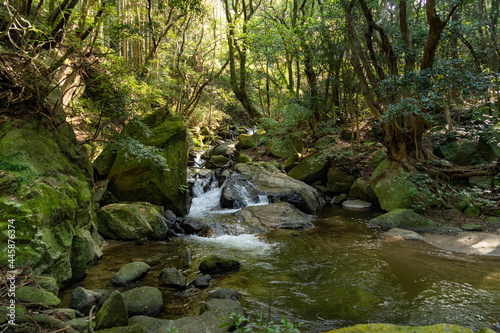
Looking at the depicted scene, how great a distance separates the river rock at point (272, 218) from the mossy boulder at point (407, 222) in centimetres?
221

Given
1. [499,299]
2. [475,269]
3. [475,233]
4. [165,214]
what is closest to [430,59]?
[475,233]

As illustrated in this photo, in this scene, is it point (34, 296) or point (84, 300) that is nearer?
point (34, 296)

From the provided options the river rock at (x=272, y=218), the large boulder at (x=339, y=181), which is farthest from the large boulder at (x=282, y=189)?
the large boulder at (x=339, y=181)

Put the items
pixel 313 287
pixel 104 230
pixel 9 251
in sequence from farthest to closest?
pixel 104 230, pixel 313 287, pixel 9 251

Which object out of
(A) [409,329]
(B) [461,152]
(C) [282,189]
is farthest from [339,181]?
(A) [409,329]

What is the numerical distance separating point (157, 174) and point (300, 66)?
1234cm

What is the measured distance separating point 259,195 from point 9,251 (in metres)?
8.35

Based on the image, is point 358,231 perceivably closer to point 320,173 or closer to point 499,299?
point 499,299

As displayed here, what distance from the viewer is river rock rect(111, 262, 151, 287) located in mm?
4797

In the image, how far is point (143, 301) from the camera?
3.99 metres

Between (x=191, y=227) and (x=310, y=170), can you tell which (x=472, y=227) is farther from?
(x=191, y=227)

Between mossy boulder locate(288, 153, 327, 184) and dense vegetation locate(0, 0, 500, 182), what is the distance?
165cm

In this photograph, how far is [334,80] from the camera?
1309 centimetres

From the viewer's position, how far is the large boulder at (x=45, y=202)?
12.5ft
